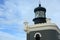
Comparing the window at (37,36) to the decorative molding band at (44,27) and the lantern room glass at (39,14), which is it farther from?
the lantern room glass at (39,14)

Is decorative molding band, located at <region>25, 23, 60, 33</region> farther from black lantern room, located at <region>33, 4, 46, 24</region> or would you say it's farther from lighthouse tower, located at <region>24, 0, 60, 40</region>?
black lantern room, located at <region>33, 4, 46, 24</region>

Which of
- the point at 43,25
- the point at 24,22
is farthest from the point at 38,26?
the point at 24,22

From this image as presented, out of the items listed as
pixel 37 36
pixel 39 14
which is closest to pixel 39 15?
pixel 39 14

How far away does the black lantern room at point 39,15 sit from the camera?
18891mm

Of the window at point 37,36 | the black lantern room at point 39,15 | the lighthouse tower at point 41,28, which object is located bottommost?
the window at point 37,36

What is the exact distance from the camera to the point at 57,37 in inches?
720

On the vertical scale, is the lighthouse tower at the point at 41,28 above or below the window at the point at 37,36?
above

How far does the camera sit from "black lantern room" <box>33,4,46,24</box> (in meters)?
18.9

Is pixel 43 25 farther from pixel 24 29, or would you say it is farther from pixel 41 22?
pixel 24 29

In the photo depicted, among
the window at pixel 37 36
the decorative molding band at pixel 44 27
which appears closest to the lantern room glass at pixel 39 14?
the decorative molding band at pixel 44 27

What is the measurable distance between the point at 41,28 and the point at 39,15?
4.99 ft

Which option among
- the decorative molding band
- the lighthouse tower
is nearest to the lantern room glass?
the lighthouse tower

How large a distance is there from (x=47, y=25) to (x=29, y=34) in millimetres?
1971

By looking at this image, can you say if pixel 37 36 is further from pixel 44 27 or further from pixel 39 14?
pixel 39 14
